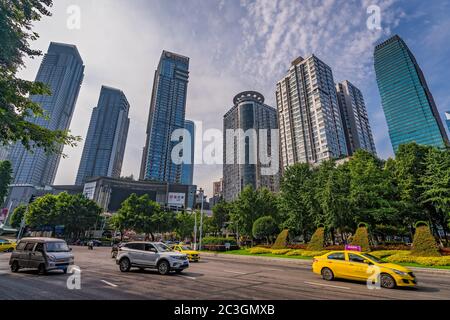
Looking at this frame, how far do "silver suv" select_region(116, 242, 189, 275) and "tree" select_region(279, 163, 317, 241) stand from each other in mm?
24630

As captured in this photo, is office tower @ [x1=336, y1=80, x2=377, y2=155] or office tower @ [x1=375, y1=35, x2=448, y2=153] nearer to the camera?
office tower @ [x1=336, y1=80, x2=377, y2=155]

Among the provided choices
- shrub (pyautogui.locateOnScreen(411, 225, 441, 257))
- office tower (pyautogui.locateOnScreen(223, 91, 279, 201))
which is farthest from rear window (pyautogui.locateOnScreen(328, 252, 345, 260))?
office tower (pyautogui.locateOnScreen(223, 91, 279, 201))

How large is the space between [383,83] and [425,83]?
897 inches

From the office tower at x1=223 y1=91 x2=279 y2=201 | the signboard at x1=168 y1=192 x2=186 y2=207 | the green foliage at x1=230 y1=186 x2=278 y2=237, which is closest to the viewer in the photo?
the green foliage at x1=230 y1=186 x2=278 y2=237

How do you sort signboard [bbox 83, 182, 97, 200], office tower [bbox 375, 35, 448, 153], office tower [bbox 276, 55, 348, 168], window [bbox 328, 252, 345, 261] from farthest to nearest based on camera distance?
1. office tower [bbox 375, 35, 448, 153]
2. signboard [bbox 83, 182, 97, 200]
3. office tower [bbox 276, 55, 348, 168]
4. window [bbox 328, 252, 345, 261]

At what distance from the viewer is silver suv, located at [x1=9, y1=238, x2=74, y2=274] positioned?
1152cm

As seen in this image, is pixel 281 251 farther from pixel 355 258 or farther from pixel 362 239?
pixel 355 258

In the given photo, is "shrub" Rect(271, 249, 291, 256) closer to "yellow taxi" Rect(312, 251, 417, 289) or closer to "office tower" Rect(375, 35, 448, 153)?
"yellow taxi" Rect(312, 251, 417, 289)

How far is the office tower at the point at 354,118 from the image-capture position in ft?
423

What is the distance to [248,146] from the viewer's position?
156250 millimetres

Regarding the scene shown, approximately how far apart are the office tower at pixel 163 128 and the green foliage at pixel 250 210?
141 m

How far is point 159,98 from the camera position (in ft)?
625

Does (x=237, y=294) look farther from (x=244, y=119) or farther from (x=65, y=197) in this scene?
(x=244, y=119)

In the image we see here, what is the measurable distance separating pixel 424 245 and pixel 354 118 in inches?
5177
